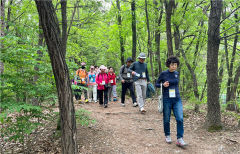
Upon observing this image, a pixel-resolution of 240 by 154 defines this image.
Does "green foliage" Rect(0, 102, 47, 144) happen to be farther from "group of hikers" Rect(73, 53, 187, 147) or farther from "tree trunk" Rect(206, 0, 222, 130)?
"tree trunk" Rect(206, 0, 222, 130)

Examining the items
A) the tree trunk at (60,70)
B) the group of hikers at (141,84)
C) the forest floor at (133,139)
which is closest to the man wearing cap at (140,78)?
the group of hikers at (141,84)

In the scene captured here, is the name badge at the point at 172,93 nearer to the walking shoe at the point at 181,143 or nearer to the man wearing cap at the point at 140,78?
the walking shoe at the point at 181,143

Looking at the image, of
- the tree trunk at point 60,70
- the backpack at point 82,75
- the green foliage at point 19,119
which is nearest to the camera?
the tree trunk at point 60,70

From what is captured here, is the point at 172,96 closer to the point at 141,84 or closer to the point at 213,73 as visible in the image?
the point at 213,73

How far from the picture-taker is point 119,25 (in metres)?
13.2

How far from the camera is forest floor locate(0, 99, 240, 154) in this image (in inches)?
159

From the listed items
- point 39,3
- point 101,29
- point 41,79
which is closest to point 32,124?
point 41,79

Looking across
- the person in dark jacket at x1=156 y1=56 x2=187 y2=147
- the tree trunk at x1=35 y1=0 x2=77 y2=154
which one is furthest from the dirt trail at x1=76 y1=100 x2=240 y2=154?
the tree trunk at x1=35 y1=0 x2=77 y2=154

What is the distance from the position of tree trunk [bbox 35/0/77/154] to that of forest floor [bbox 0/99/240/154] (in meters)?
1.07

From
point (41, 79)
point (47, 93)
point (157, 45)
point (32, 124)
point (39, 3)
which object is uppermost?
point (157, 45)

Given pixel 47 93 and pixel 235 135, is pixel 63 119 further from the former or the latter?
pixel 235 135

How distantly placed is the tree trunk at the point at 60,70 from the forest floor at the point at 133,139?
3.53 ft

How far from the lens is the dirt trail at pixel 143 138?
4.03 m

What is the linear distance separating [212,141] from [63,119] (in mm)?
3817
